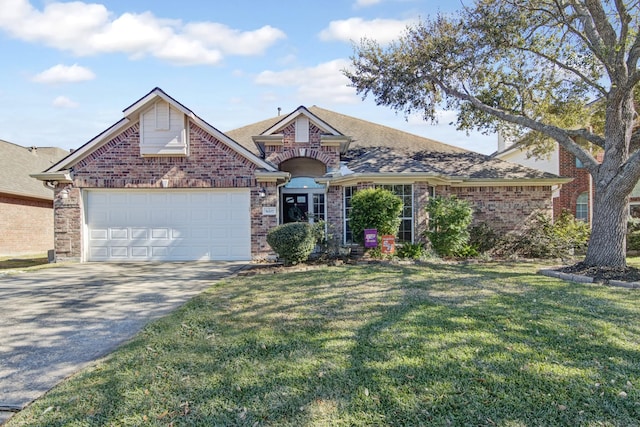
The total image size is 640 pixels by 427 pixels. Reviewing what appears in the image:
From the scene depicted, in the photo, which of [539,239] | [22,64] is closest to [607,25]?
[539,239]

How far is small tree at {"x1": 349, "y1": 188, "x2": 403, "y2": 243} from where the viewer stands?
1153 centimetres

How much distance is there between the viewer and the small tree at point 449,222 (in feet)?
38.2

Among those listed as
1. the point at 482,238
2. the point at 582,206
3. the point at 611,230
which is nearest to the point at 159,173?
the point at 482,238

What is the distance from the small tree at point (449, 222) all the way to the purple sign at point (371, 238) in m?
2.00

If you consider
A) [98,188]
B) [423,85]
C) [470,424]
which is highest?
[423,85]

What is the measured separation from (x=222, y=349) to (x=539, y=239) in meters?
12.1

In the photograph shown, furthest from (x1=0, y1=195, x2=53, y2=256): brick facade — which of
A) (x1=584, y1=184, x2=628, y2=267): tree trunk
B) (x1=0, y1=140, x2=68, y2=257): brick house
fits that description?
(x1=584, y1=184, x2=628, y2=267): tree trunk

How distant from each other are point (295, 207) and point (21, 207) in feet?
44.3

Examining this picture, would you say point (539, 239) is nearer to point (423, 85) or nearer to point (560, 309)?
point (423, 85)

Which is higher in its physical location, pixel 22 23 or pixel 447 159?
pixel 22 23

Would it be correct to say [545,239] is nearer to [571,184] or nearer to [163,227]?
[571,184]

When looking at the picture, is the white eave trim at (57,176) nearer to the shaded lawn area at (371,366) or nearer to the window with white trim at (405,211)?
the shaded lawn area at (371,366)

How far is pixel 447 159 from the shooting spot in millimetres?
15352

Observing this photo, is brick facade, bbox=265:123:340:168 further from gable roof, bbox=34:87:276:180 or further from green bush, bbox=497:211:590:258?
green bush, bbox=497:211:590:258
